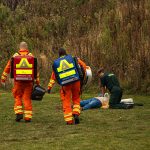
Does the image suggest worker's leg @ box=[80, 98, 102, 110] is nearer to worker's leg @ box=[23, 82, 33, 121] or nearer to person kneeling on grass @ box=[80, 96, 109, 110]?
person kneeling on grass @ box=[80, 96, 109, 110]

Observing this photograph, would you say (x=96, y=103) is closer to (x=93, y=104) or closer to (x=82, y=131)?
(x=93, y=104)

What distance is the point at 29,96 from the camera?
12.2 meters

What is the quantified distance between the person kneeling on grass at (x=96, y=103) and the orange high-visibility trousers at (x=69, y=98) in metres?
3.41

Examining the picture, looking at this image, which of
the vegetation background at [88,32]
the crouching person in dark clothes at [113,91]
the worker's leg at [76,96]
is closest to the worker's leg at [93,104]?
the crouching person in dark clothes at [113,91]

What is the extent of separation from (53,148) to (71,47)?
52.2 ft

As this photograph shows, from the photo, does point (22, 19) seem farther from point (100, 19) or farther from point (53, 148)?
point (53, 148)

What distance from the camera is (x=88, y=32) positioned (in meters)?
26.3

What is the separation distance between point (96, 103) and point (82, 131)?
4778mm

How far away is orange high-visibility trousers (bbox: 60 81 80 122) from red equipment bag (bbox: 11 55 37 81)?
87 cm

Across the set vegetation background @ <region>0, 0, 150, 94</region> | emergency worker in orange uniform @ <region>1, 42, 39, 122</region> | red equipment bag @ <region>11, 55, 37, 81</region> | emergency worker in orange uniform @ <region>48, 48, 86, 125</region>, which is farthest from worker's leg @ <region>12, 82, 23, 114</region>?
vegetation background @ <region>0, 0, 150, 94</region>

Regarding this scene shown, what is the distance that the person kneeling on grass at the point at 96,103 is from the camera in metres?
15.2

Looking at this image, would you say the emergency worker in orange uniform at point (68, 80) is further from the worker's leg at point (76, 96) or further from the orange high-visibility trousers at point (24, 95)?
the orange high-visibility trousers at point (24, 95)

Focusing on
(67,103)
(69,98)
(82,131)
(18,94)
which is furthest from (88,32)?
(82,131)

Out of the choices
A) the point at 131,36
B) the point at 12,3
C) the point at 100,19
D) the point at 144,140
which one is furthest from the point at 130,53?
the point at 12,3
